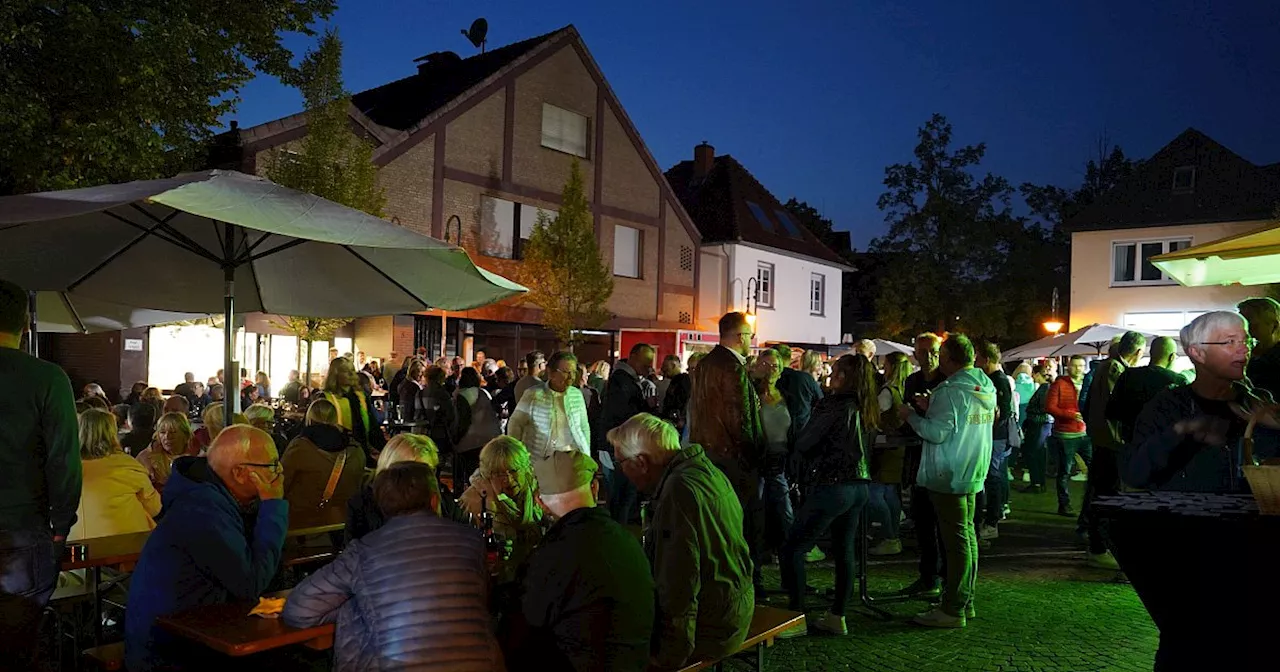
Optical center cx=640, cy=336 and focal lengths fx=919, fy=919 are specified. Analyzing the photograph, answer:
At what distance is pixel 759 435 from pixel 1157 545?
12.4ft

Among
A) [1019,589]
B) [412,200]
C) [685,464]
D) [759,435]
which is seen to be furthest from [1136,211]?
[685,464]

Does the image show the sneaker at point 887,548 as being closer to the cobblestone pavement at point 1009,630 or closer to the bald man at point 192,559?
the cobblestone pavement at point 1009,630

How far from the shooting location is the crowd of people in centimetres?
323

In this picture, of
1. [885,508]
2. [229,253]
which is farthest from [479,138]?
[229,253]

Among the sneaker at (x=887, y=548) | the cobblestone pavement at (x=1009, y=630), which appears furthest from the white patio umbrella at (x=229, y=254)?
the sneaker at (x=887, y=548)

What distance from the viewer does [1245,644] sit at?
2633mm

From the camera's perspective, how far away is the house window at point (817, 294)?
36344mm

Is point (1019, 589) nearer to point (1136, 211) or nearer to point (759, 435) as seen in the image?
point (759, 435)

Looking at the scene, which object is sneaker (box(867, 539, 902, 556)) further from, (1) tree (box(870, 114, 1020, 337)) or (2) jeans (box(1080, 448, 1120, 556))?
(1) tree (box(870, 114, 1020, 337))

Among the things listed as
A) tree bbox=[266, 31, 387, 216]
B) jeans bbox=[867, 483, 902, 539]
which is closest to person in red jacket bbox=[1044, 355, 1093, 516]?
jeans bbox=[867, 483, 902, 539]

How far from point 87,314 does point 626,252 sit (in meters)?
21.2

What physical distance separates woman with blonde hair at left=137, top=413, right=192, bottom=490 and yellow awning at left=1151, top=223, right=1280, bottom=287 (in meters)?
6.98

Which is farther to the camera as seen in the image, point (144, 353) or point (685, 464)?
point (144, 353)

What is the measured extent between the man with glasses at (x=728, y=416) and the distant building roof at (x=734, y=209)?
2559cm
